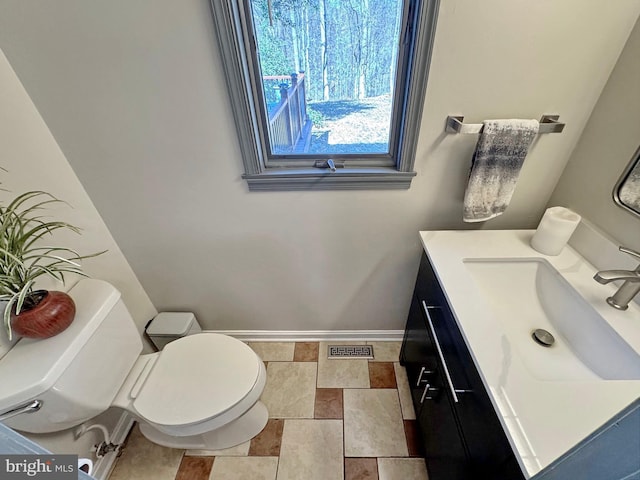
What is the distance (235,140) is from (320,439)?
1335mm

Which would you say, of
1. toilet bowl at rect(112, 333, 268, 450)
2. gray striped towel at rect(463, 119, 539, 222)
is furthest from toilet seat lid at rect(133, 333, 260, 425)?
gray striped towel at rect(463, 119, 539, 222)

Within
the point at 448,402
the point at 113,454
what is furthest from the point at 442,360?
the point at 113,454

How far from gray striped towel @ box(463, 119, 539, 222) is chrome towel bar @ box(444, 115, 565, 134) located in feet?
0.09

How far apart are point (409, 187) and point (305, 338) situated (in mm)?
1087

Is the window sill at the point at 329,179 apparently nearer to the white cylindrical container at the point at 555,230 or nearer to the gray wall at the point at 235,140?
the gray wall at the point at 235,140

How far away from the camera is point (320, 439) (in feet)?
4.27

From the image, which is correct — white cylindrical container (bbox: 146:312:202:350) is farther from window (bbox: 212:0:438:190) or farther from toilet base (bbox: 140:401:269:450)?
window (bbox: 212:0:438:190)

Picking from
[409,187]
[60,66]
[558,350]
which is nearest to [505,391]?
[558,350]

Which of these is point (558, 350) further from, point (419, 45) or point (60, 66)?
point (60, 66)

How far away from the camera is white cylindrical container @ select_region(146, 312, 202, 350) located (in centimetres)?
145

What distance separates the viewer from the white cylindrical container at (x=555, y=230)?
944mm

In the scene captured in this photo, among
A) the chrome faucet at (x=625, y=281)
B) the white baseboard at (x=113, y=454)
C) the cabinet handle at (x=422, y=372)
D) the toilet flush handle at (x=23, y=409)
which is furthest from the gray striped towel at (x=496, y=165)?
the white baseboard at (x=113, y=454)

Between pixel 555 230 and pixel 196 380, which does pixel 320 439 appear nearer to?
pixel 196 380

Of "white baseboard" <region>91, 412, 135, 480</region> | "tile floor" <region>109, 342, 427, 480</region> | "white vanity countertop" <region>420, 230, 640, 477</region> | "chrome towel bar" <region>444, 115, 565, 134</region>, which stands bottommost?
"tile floor" <region>109, 342, 427, 480</region>
